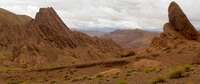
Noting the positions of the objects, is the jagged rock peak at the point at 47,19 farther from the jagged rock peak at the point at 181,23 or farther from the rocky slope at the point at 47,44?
the jagged rock peak at the point at 181,23

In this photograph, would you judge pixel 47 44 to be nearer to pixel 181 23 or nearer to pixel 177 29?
pixel 177 29

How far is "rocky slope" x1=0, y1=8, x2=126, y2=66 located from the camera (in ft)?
463

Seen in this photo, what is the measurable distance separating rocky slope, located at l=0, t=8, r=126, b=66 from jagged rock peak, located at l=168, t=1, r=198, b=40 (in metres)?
54.7

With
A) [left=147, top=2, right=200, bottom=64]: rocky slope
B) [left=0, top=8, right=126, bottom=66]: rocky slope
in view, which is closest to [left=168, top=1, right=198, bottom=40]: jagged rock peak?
[left=147, top=2, right=200, bottom=64]: rocky slope

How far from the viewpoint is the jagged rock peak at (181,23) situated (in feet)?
263

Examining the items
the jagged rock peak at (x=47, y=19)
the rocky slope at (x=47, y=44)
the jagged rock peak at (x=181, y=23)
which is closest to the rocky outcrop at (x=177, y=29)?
the jagged rock peak at (x=181, y=23)

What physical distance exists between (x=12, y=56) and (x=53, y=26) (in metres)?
45.5

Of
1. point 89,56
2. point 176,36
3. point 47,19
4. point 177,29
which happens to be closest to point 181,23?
point 177,29

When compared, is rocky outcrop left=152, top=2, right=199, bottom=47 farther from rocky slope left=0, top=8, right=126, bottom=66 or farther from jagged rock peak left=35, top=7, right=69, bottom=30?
jagged rock peak left=35, top=7, right=69, bottom=30

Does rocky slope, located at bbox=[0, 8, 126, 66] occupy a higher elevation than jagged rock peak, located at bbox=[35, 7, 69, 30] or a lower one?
lower

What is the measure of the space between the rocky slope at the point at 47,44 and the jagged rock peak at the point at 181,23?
179 feet

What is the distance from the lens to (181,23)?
265 ft

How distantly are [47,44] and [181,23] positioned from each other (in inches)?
3662

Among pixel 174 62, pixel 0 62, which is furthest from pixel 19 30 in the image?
pixel 174 62
